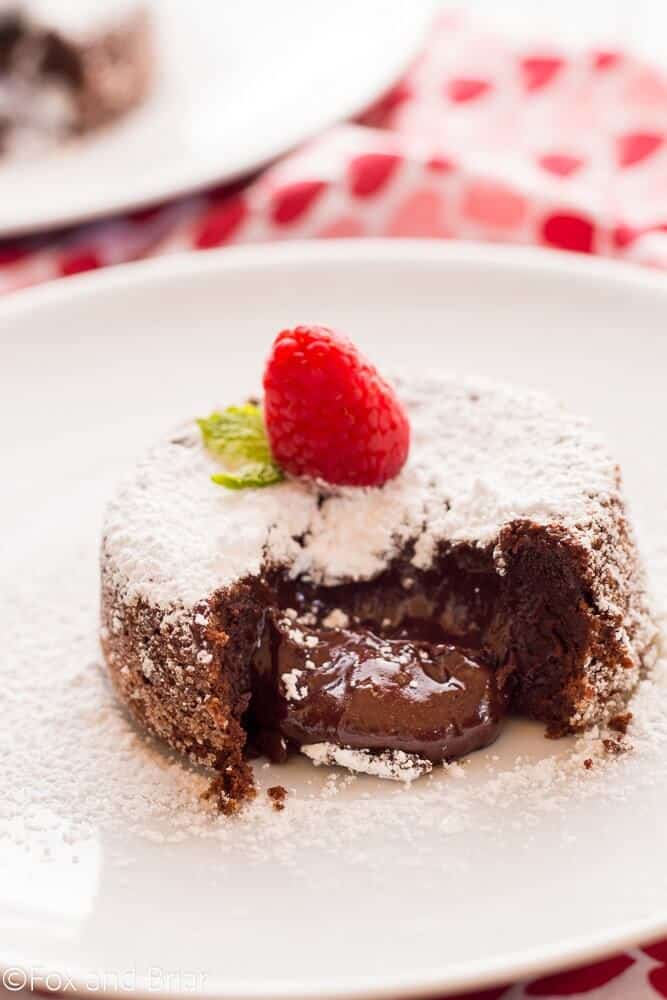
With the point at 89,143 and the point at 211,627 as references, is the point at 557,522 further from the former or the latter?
the point at 89,143

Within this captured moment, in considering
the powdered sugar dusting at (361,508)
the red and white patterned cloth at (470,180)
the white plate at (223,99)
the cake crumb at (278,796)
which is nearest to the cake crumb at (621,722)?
the powdered sugar dusting at (361,508)

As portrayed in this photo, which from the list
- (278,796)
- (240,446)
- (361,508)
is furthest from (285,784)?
(240,446)

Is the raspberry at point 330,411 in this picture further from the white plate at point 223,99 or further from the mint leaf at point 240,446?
the white plate at point 223,99

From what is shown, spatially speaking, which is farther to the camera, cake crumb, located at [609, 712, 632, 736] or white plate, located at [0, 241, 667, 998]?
cake crumb, located at [609, 712, 632, 736]

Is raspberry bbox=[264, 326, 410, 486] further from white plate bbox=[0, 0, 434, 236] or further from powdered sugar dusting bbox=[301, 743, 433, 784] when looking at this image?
white plate bbox=[0, 0, 434, 236]

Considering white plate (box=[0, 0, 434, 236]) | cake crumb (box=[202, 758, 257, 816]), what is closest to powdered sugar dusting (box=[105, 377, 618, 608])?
cake crumb (box=[202, 758, 257, 816])

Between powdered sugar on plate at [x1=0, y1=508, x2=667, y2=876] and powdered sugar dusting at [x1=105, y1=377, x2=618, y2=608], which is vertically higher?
powdered sugar dusting at [x1=105, y1=377, x2=618, y2=608]
